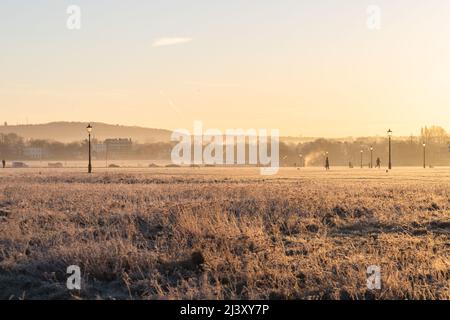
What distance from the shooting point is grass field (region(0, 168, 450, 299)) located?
976cm

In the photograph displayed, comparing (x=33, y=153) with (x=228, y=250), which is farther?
(x=33, y=153)

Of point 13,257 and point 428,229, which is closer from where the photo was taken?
point 13,257

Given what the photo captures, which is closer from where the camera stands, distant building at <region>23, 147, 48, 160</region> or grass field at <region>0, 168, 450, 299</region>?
grass field at <region>0, 168, 450, 299</region>

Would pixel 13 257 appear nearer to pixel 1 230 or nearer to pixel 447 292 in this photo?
pixel 1 230

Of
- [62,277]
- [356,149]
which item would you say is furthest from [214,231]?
[356,149]

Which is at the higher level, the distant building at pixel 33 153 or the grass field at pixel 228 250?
the distant building at pixel 33 153

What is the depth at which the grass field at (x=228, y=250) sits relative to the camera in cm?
976

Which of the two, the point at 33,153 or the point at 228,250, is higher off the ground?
the point at 33,153

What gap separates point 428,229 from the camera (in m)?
16.0

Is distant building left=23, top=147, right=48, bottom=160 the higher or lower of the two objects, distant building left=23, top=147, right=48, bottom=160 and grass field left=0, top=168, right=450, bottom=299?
the higher

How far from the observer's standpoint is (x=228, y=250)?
11945 millimetres
